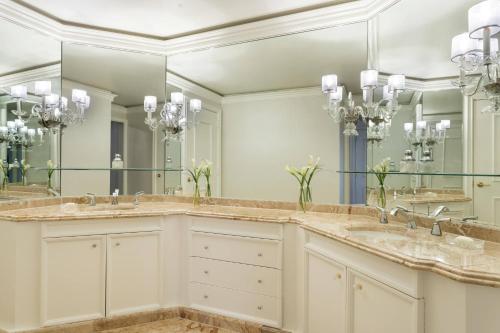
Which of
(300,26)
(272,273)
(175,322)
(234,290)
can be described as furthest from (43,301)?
(300,26)

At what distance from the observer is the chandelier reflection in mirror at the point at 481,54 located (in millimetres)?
1551

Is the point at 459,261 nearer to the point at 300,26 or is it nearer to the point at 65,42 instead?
the point at 300,26

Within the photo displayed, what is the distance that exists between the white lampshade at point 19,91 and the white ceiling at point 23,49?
0.13m

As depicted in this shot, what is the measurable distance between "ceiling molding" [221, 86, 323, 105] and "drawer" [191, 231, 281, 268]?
1272 mm

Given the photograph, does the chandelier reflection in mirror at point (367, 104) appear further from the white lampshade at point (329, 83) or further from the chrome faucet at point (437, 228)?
the chrome faucet at point (437, 228)

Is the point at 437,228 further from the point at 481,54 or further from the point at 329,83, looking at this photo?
the point at 329,83

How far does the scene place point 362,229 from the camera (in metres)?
2.09

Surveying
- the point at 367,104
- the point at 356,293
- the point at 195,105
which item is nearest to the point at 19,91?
the point at 195,105

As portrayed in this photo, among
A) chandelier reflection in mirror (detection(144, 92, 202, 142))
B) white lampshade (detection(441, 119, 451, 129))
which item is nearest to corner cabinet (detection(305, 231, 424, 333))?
white lampshade (detection(441, 119, 451, 129))

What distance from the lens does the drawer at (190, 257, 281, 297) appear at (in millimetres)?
2416

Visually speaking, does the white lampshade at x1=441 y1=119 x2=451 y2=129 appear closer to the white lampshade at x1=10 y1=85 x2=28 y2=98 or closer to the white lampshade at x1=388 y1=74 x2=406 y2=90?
the white lampshade at x1=388 y1=74 x2=406 y2=90

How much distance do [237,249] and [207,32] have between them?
2.03m

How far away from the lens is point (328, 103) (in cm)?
276

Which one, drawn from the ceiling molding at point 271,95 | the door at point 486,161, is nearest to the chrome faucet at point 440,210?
the door at point 486,161
